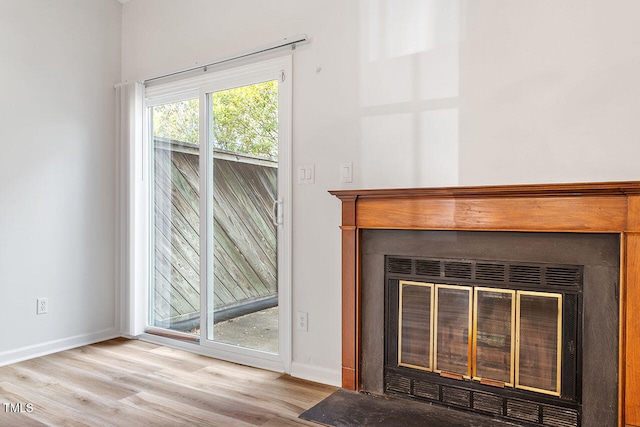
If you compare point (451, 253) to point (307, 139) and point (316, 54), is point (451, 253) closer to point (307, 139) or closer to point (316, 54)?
point (307, 139)

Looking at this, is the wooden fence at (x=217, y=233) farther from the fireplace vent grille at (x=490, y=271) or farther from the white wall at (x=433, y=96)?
the fireplace vent grille at (x=490, y=271)

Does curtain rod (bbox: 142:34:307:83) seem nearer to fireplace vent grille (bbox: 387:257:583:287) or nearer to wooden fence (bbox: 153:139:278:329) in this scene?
wooden fence (bbox: 153:139:278:329)

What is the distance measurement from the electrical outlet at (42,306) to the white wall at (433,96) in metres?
1.86

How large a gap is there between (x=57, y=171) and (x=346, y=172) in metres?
2.19

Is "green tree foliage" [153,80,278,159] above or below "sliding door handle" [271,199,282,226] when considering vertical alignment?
above

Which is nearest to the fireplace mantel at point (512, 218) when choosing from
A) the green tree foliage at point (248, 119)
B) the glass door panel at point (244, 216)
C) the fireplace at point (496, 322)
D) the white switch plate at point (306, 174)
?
the fireplace at point (496, 322)

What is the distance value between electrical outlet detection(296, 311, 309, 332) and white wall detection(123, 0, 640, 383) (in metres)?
0.03

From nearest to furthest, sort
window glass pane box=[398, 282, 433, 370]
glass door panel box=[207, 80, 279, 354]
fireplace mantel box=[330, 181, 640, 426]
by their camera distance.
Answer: fireplace mantel box=[330, 181, 640, 426] < window glass pane box=[398, 282, 433, 370] < glass door panel box=[207, 80, 279, 354]

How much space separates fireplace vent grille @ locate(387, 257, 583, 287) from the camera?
199 centimetres

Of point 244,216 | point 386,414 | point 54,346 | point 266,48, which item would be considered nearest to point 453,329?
point 386,414

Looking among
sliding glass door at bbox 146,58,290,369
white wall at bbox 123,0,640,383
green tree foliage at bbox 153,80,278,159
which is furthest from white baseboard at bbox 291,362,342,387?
green tree foliage at bbox 153,80,278,159

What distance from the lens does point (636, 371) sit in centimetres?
180

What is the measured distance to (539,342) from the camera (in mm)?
2045

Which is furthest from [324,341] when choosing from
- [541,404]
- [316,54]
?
[316,54]
